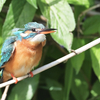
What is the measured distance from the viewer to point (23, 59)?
64.8 inches

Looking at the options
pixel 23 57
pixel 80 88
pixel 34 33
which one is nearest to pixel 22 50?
pixel 23 57

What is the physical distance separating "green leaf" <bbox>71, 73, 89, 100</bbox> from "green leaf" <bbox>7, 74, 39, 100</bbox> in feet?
1.31

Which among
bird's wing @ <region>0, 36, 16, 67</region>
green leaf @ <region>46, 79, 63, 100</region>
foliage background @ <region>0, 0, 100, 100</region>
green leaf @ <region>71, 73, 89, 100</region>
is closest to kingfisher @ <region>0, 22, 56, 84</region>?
bird's wing @ <region>0, 36, 16, 67</region>

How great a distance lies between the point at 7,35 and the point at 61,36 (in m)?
0.41

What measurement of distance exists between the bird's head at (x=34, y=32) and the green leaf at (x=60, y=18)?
0.40 ft

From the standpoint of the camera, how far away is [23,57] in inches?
64.6

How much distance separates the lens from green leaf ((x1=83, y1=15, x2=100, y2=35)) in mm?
1964

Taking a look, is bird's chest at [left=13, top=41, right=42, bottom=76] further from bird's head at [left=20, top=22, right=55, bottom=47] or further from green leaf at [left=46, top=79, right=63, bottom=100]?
green leaf at [left=46, top=79, right=63, bottom=100]

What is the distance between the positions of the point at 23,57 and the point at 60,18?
0.41 meters

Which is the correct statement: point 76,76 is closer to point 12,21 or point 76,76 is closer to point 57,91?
point 57,91

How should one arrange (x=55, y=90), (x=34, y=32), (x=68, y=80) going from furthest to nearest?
(x=55, y=90)
(x=68, y=80)
(x=34, y=32)

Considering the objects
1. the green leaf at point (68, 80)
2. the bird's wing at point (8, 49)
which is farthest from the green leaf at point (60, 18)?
the green leaf at point (68, 80)

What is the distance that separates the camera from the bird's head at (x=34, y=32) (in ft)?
4.89

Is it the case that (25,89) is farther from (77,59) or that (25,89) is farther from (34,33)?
(34,33)
